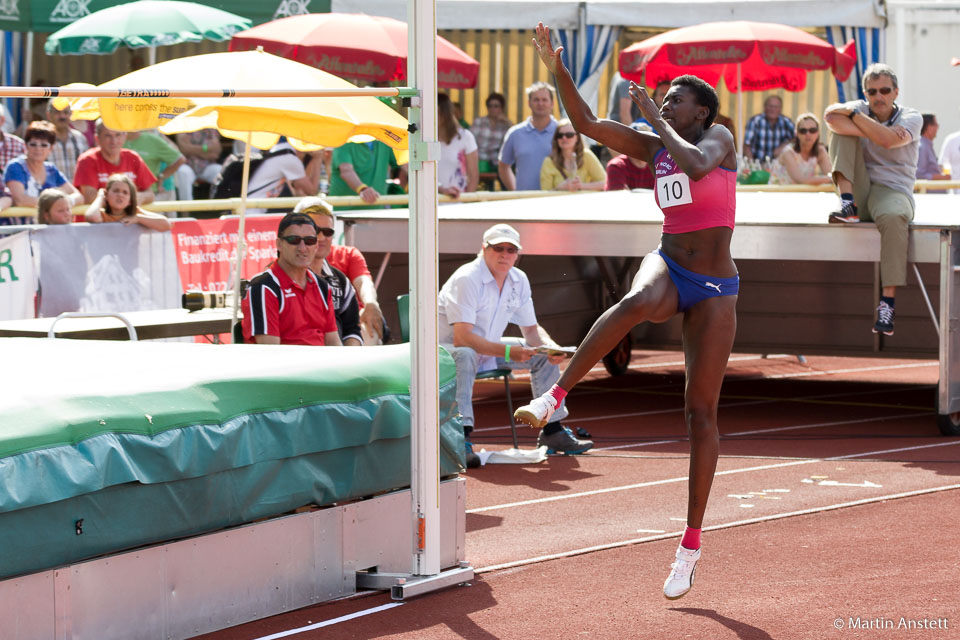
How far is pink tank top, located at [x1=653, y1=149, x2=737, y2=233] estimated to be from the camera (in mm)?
5586

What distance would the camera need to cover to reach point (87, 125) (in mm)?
15484

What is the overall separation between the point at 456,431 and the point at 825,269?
639 centimetres

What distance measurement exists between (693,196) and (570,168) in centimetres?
843

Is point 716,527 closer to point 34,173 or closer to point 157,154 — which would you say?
point 34,173

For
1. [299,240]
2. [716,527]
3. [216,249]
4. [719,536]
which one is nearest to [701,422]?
[719,536]

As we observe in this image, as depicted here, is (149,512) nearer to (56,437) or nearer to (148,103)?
(56,437)

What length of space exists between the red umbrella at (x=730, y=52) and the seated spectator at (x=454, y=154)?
2.51 meters

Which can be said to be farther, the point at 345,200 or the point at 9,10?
the point at 9,10

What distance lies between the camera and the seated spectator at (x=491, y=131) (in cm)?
1762

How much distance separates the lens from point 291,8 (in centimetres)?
1708

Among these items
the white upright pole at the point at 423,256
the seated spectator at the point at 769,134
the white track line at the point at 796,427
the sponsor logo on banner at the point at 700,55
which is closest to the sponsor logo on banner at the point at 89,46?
the sponsor logo on banner at the point at 700,55

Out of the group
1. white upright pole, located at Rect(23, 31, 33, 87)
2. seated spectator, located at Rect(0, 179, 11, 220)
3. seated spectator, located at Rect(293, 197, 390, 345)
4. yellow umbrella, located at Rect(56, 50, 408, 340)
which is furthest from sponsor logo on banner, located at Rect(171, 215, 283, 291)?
white upright pole, located at Rect(23, 31, 33, 87)

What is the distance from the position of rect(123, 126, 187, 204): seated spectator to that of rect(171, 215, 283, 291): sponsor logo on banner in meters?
2.47

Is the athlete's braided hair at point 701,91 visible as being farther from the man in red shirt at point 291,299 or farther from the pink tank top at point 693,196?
the man in red shirt at point 291,299
